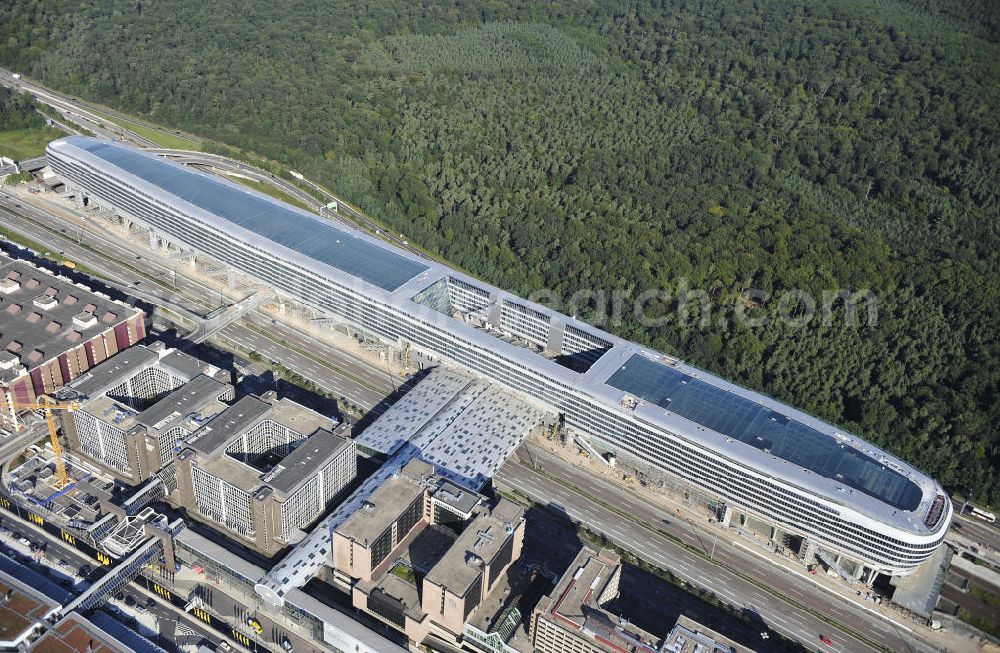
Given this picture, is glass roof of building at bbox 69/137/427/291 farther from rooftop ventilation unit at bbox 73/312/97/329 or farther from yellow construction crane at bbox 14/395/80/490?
yellow construction crane at bbox 14/395/80/490

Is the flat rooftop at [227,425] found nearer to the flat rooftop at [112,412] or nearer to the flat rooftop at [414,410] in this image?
the flat rooftop at [112,412]

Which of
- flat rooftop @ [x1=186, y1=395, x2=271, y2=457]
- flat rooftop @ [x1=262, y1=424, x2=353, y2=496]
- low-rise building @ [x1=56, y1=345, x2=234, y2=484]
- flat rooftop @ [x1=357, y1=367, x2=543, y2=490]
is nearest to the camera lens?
flat rooftop @ [x1=262, y1=424, x2=353, y2=496]

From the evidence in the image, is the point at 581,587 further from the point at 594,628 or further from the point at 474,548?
the point at 474,548

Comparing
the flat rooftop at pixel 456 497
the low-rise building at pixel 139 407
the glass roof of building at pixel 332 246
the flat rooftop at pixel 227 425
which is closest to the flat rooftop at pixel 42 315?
the low-rise building at pixel 139 407

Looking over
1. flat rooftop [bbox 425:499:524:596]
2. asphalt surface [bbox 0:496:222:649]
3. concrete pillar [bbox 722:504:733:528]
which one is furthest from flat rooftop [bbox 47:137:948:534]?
asphalt surface [bbox 0:496:222:649]

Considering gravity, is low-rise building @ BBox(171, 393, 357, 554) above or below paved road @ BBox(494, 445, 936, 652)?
above

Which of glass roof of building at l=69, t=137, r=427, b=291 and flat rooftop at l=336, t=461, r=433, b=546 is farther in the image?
glass roof of building at l=69, t=137, r=427, b=291
